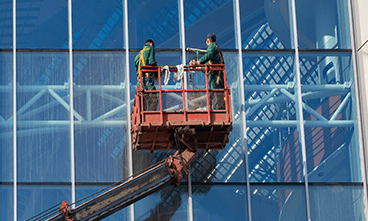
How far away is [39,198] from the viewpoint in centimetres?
2145

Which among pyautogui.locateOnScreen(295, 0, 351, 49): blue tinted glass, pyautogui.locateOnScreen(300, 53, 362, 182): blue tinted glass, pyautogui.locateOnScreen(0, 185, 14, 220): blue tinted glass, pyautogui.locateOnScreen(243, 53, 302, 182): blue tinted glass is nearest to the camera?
pyautogui.locateOnScreen(0, 185, 14, 220): blue tinted glass

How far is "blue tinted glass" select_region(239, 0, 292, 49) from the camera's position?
→ 23.0 m

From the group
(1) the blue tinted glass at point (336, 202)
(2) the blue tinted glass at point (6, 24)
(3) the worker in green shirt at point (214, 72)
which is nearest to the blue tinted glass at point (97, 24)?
(2) the blue tinted glass at point (6, 24)

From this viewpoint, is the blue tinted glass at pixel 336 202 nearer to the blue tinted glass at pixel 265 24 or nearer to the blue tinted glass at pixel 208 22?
the blue tinted glass at pixel 265 24

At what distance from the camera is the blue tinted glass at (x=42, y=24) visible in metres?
22.6

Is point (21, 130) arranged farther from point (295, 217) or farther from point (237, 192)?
point (295, 217)

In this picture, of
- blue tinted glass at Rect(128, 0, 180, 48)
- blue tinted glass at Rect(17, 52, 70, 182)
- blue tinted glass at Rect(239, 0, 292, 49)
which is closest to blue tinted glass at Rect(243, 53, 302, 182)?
blue tinted glass at Rect(239, 0, 292, 49)

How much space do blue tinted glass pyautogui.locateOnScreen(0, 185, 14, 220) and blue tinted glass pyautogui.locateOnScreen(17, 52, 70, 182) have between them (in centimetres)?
46

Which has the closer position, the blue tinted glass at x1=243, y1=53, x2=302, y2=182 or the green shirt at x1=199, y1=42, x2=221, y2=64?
the green shirt at x1=199, y1=42, x2=221, y2=64

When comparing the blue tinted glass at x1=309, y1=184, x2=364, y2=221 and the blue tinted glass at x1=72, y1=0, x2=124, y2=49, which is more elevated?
the blue tinted glass at x1=72, y1=0, x2=124, y2=49

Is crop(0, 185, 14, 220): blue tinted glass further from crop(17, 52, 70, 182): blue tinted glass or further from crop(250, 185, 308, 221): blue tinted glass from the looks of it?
crop(250, 185, 308, 221): blue tinted glass

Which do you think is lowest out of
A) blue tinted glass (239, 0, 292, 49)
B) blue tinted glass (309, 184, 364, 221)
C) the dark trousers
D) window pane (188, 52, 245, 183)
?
blue tinted glass (309, 184, 364, 221)

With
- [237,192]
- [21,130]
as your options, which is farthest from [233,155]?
[21,130]

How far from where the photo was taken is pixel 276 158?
73.0ft
